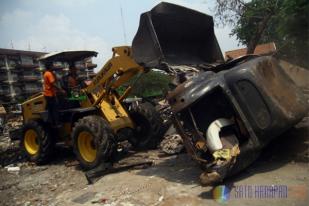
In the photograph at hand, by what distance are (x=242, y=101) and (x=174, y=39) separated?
2547 mm

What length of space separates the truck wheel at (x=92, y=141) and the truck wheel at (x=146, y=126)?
1.44m

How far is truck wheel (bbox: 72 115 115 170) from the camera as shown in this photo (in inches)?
267

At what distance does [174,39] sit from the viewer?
7203 mm

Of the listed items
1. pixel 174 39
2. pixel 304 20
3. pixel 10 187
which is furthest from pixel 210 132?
pixel 304 20

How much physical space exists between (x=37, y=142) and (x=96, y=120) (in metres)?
2.59

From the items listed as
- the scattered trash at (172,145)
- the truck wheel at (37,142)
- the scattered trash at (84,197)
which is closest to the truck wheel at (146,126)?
the scattered trash at (172,145)

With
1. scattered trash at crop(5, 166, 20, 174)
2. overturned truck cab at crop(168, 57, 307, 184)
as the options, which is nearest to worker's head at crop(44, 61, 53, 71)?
scattered trash at crop(5, 166, 20, 174)

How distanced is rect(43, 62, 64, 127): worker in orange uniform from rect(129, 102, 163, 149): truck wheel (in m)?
1.69

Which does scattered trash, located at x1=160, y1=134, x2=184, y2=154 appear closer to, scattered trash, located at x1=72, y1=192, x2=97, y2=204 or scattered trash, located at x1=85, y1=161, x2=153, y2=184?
scattered trash, located at x1=85, y1=161, x2=153, y2=184

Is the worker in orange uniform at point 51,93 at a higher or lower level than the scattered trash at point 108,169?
higher

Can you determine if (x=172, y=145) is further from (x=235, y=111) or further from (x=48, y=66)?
(x=48, y=66)

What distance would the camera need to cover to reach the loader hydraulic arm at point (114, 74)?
7031 millimetres

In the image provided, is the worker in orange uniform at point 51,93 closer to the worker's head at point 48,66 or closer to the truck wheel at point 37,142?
the worker's head at point 48,66

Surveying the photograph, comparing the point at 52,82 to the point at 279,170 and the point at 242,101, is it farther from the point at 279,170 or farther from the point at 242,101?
the point at 279,170
